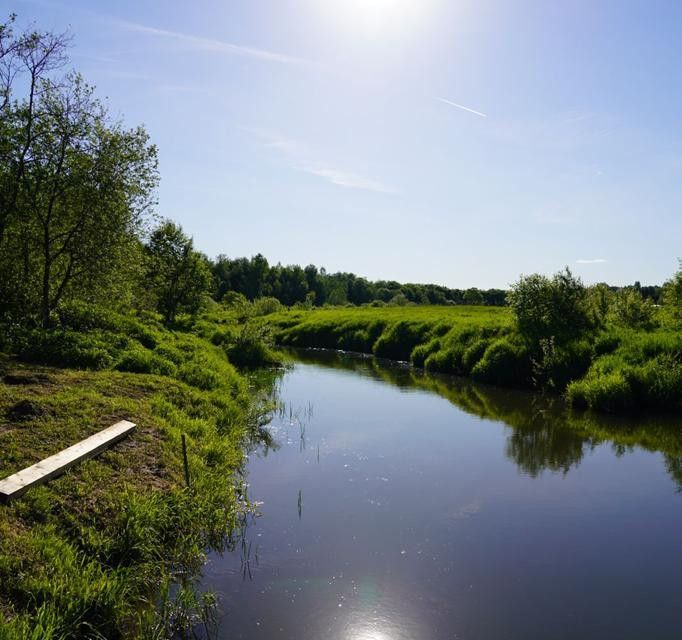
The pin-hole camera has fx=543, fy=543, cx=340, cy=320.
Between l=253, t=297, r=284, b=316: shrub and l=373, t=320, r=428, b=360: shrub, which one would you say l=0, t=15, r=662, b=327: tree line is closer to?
l=373, t=320, r=428, b=360: shrub

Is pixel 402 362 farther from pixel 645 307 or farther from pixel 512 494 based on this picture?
pixel 512 494

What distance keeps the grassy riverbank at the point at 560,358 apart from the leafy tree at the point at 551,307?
0.62 m

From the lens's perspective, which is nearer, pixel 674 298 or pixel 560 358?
pixel 560 358

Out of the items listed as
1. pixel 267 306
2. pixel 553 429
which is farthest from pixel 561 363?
pixel 267 306

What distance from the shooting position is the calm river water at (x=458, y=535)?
→ 23.1 ft

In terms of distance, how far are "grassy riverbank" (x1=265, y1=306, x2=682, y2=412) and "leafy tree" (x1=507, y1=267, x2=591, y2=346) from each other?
0.62 meters

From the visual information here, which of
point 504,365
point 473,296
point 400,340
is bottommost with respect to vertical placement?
point 504,365

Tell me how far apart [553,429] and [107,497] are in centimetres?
1388

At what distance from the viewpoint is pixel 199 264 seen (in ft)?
126

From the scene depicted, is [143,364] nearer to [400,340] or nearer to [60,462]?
[60,462]

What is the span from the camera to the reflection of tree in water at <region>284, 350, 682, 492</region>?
14352 mm

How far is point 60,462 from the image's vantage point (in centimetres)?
823

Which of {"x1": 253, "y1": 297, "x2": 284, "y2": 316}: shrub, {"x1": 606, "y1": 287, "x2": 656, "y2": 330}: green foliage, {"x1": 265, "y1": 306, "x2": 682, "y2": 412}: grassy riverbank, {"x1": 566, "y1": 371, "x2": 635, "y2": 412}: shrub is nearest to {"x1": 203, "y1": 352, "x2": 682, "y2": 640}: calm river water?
{"x1": 566, "y1": 371, "x2": 635, "y2": 412}: shrub

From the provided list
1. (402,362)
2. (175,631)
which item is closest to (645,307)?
(402,362)
